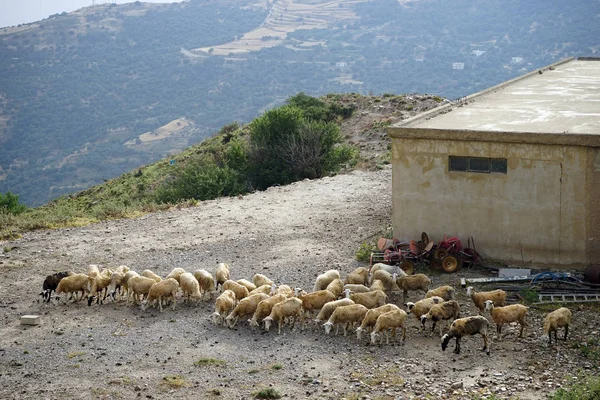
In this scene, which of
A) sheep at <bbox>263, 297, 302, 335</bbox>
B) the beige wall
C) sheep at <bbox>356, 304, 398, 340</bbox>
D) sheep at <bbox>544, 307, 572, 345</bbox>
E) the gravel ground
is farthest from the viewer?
the beige wall

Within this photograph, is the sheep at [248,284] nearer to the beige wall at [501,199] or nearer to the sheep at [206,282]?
the sheep at [206,282]

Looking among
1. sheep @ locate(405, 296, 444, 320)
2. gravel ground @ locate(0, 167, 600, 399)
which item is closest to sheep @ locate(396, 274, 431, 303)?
gravel ground @ locate(0, 167, 600, 399)

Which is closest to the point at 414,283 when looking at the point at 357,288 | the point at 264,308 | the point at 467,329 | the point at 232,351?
the point at 357,288

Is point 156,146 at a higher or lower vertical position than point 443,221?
lower

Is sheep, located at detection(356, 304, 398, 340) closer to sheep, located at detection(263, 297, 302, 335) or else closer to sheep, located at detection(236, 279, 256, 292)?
sheep, located at detection(263, 297, 302, 335)

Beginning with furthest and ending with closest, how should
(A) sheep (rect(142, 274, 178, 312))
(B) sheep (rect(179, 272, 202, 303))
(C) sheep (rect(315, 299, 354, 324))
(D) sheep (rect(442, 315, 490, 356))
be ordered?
1. (B) sheep (rect(179, 272, 202, 303))
2. (A) sheep (rect(142, 274, 178, 312))
3. (C) sheep (rect(315, 299, 354, 324))
4. (D) sheep (rect(442, 315, 490, 356))

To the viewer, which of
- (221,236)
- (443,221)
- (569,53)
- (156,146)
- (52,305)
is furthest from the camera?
(569,53)

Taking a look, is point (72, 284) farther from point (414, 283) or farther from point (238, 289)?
point (414, 283)

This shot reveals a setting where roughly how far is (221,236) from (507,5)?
5690 inches

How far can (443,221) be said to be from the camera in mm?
20125

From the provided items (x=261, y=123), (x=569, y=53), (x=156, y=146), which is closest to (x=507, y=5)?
(x=569, y=53)

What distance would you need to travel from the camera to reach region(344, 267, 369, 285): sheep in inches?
711

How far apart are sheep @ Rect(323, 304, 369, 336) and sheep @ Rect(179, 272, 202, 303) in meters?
3.51

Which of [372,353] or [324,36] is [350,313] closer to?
[372,353]
